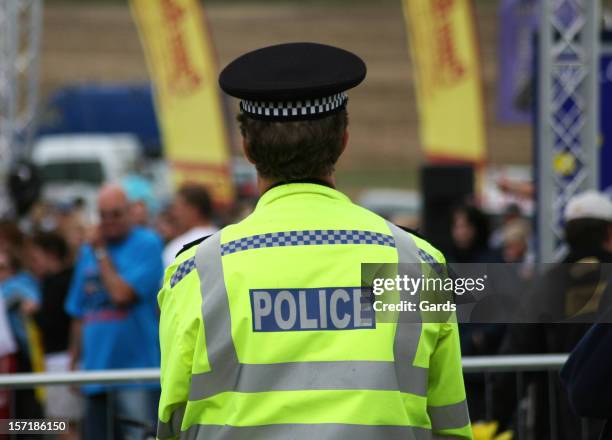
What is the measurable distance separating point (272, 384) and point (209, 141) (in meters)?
10.5

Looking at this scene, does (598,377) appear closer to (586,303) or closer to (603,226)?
(586,303)

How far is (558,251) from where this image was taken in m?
7.18

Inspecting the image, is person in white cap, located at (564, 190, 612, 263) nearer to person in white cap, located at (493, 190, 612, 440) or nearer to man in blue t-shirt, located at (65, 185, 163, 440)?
person in white cap, located at (493, 190, 612, 440)

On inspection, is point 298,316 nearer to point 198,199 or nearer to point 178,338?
point 178,338

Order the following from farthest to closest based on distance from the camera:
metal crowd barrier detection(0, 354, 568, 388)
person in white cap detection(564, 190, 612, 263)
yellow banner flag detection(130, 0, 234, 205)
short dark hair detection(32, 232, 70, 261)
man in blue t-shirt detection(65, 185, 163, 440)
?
yellow banner flag detection(130, 0, 234, 205) → short dark hair detection(32, 232, 70, 261) → man in blue t-shirt detection(65, 185, 163, 440) → person in white cap detection(564, 190, 612, 263) → metal crowd barrier detection(0, 354, 568, 388)

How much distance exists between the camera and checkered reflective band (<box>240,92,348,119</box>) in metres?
2.42

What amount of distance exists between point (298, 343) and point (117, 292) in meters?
4.18

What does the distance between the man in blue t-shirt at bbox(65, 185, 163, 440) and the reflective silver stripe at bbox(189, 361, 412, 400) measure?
4.16 meters

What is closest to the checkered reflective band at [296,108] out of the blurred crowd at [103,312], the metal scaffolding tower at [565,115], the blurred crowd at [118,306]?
the blurred crowd at [118,306]

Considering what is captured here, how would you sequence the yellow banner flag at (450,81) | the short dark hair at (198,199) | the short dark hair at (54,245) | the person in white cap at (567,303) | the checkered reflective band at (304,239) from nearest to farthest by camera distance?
the checkered reflective band at (304,239) → the person in white cap at (567,303) → the short dark hair at (198,199) → the short dark hair at (54,245) → the yellow banner flag at (450,81)

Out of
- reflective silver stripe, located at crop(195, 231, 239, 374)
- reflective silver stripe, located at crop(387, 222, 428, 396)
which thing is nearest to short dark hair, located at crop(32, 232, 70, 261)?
reflective silver stripe, located at crop(195, 231, 239, 374)

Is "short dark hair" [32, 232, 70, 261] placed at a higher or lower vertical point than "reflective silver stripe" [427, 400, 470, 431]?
lower

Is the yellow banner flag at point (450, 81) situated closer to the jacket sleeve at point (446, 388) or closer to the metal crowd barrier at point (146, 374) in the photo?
the metal crowd barrier at point (146, 374)

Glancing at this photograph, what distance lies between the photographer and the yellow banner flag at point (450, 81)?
1094cm
